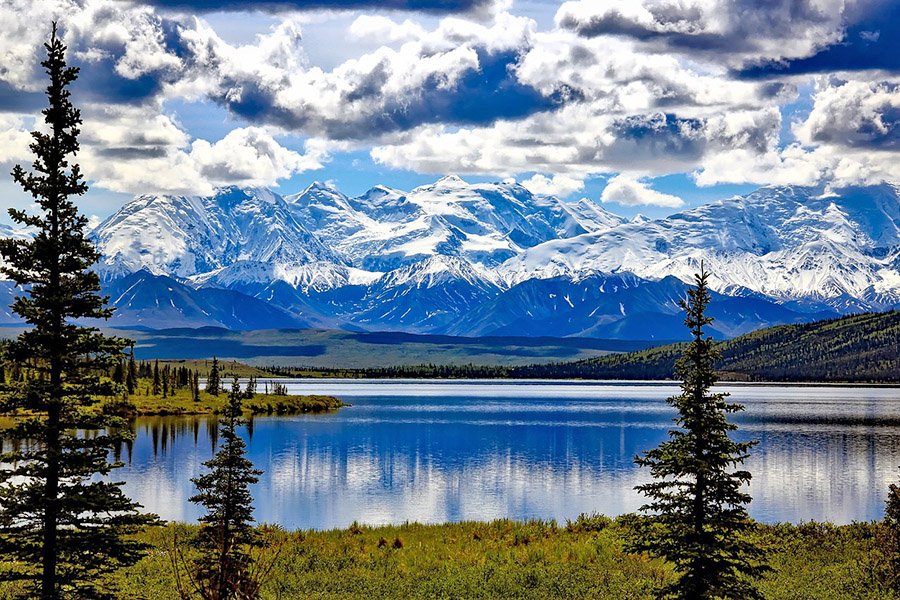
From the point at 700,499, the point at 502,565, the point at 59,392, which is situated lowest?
the point at 502,565

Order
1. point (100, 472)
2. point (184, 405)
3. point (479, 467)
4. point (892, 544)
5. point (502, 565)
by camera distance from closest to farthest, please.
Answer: point (100, 472) < point (892, 544) < point (502, 565) < point (479, 467) < point (184, 405)

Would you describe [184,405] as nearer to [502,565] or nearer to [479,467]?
[479,467]

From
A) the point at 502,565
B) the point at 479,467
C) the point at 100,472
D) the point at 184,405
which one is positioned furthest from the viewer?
the point at 184,405

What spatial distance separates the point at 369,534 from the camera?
50.4m

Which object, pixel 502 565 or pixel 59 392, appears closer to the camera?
pixel 59 392

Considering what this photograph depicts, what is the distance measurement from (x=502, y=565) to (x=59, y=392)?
20.5m

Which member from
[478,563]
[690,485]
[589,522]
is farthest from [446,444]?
[690,485]

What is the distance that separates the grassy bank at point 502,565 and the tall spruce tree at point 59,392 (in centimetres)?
514

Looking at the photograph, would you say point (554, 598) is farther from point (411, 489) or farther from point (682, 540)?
point (411, 489)

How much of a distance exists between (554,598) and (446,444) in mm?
92686

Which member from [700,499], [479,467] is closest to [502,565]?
[700,499]

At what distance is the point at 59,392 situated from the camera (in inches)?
1049

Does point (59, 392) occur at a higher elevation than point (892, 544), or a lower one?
higher

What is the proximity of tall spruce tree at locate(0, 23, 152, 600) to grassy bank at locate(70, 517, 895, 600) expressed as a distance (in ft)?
16.9
